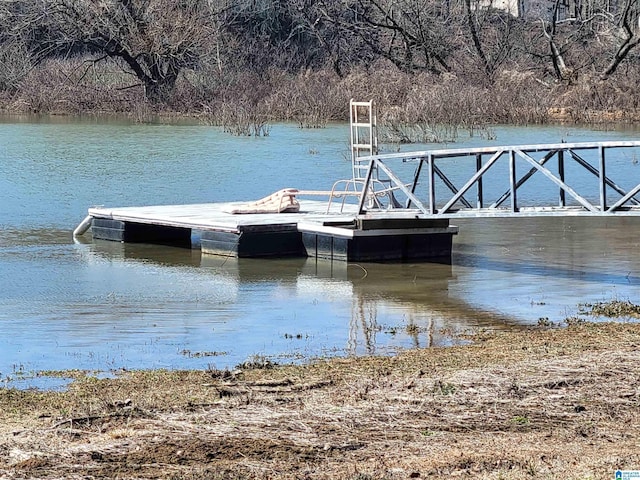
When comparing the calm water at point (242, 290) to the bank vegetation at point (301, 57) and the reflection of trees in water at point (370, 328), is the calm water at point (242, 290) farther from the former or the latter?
the bank vegetation at point (301, 57)

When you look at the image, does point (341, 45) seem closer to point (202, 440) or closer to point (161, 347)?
point (161, 347)

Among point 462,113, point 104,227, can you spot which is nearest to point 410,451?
point 104,227

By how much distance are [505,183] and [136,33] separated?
24533mm

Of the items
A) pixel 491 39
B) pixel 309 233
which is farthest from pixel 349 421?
pixel 491 39

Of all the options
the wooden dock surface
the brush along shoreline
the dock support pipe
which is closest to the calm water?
the dock support pipe

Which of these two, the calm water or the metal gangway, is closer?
the calm water

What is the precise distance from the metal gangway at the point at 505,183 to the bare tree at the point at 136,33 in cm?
1931

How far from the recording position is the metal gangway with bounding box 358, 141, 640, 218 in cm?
1241

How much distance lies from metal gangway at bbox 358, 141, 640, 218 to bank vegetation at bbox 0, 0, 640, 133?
12078mm

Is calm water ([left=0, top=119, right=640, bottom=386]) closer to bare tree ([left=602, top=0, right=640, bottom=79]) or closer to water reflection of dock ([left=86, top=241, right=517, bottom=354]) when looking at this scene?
water reflection of dock ([left=86, top=241, right=517, bottom=354])

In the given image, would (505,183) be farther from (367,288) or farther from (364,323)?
(364,323)

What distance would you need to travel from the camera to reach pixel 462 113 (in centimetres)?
3444

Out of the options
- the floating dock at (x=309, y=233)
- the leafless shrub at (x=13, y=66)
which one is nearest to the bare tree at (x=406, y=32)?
the leafless shrub at (x=13, y=66)

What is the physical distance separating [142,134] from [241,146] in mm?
5402
